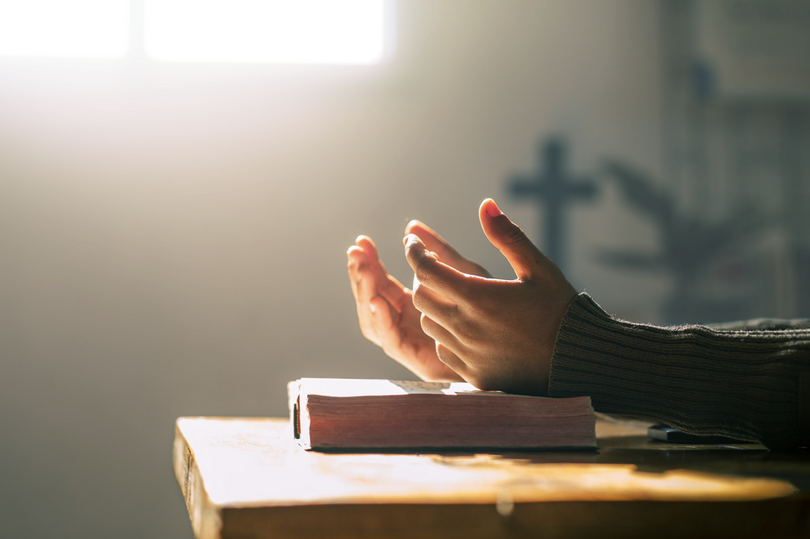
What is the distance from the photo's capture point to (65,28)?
157cm

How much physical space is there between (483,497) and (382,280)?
501mm

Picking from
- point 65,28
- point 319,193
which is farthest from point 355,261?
point 65,28

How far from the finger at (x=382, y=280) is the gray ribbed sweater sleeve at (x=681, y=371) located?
305mm

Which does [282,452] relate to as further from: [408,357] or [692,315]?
[692,315]

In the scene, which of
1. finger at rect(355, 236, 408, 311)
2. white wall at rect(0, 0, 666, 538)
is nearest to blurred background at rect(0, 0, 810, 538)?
white wall at rect(0, 0, 666, 538)

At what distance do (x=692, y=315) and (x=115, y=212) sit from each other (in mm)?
1490

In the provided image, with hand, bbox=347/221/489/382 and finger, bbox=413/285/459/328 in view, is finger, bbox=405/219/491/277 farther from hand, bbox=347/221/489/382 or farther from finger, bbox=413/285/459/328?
finger, bbox=413/285/459/328

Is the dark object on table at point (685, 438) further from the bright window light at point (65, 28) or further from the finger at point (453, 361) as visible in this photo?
the bright window light at point (65, 28)

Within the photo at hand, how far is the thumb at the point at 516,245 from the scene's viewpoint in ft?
1.74

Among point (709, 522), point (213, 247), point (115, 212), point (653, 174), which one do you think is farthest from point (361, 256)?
point (653, 174)

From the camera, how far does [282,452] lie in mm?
442

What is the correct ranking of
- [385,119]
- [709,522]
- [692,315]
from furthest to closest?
[692,315] < [385,119] < [709,522]

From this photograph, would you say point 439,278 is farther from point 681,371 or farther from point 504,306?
point 681,371

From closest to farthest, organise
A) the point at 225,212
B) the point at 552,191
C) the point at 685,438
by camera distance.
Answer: the point at 685,438, the point at 225,212, the point at 552,191
